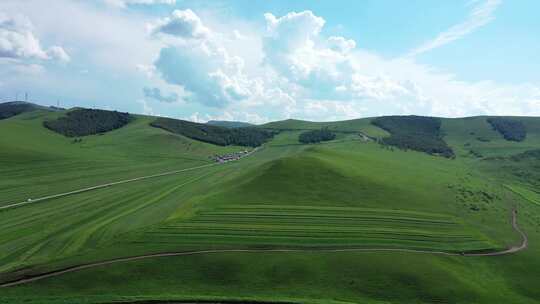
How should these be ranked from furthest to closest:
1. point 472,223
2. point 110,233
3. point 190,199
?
point 190,199
point 472,223
point 110,233

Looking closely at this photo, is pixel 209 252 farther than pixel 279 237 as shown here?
No

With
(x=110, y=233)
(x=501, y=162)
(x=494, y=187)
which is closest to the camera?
(x=110, y=233)

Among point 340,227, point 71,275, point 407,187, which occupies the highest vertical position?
point 407,187

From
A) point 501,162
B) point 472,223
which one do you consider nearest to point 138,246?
point 472,223

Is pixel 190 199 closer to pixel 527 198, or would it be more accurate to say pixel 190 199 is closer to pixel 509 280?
pixel 509 280

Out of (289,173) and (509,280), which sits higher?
(289,173)

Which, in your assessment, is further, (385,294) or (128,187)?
(128,187)

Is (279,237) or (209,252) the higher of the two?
(279,237)
